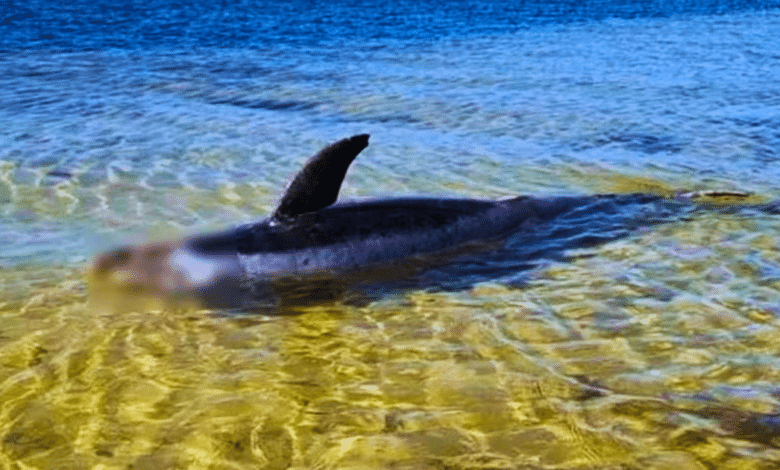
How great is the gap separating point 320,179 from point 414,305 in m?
0.91

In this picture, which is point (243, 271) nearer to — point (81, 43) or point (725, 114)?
point (725, 114)

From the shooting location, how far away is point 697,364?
5027 mm

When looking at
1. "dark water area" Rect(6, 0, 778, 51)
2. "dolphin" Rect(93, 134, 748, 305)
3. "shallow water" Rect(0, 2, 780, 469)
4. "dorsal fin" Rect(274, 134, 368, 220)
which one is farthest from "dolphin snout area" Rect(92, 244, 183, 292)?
"dark water area" Rect(6, 0, 778, 51)

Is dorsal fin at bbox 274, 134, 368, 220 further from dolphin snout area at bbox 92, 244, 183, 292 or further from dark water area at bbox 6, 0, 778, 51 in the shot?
dark water area at bbox 6, 0, 778, 51

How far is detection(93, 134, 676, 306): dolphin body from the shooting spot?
616 centimetres

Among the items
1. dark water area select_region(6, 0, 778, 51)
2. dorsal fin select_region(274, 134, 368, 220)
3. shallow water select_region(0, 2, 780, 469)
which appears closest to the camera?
shallow water select_region(0, 2, 780, 469)

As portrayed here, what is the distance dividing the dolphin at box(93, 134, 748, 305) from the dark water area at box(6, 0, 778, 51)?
1564cm

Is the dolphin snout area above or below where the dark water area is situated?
above

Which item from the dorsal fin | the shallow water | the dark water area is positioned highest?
the dorsal fin

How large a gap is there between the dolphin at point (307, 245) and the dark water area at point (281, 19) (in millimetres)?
15640

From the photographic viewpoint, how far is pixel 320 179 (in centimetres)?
620

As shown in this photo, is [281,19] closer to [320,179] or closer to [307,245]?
[307,245]

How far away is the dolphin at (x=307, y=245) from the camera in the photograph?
6.16 metres

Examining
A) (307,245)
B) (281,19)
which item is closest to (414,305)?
(307,245)
